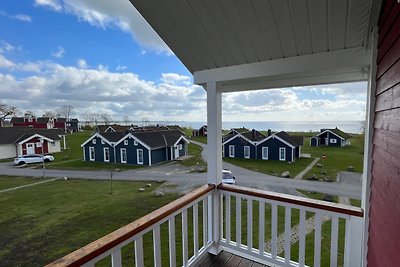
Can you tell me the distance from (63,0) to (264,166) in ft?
7.90

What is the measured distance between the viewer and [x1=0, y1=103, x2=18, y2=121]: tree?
60.0 inches

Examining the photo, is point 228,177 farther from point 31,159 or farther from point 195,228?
point 31,159

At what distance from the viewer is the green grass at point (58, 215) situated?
1349 mm

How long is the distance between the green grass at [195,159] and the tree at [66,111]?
1.48m

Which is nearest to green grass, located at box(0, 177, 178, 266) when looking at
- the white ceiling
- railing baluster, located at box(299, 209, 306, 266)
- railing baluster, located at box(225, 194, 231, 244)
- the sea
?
railing baluster, located at box(225, 194, 231, 244)

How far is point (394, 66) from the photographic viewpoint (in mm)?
1001

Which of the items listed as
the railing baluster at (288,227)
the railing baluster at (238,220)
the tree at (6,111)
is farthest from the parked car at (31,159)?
the railing baluster at (288,227)

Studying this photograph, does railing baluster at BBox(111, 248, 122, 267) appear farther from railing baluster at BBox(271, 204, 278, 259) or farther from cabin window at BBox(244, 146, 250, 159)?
cabin window at BBox(244, 146, 250, 159)

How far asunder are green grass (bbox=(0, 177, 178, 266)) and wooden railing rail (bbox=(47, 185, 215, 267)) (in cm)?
26

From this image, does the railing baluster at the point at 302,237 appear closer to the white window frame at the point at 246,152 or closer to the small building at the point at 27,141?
the white window frame at the point at 246,152

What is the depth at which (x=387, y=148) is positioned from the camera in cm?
111

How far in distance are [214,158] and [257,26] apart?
1421 millimetres

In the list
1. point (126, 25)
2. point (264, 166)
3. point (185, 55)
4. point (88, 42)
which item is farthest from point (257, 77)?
point (88, 42)

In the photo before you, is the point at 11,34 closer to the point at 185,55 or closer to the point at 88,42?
the point at 88,42
